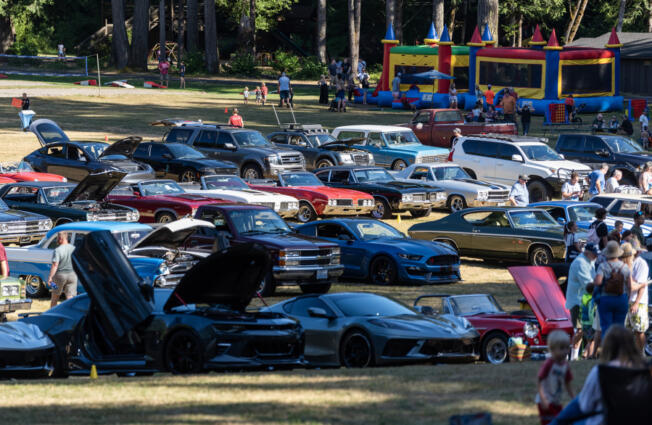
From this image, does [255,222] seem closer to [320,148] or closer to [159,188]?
[159,188]

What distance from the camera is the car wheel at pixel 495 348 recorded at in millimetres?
14891

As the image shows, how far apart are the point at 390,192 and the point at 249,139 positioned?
6993mm

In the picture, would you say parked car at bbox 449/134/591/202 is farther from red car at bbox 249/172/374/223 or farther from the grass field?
the grass field

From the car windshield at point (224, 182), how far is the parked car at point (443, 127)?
1150 centimetres

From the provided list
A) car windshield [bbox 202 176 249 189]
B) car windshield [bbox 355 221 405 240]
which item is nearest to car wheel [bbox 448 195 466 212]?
car windshield [bbox 202 176 249 189]

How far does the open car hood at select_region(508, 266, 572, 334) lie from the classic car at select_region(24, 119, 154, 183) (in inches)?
659

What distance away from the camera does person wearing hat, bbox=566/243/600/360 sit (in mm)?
13953

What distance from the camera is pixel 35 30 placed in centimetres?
8569

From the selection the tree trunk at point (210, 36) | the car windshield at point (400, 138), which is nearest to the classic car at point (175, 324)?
the car windshield at point (400, 138)

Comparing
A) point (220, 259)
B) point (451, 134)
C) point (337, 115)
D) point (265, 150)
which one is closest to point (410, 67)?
point (337, 115)

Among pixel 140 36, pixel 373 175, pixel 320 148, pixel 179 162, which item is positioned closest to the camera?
pixel 373 175

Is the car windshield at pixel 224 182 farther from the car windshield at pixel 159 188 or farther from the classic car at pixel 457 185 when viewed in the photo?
the classic car at pixel 457 185

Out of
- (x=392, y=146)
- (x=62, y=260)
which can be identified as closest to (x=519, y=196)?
(x=392, y=146)

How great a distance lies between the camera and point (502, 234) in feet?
74.7
